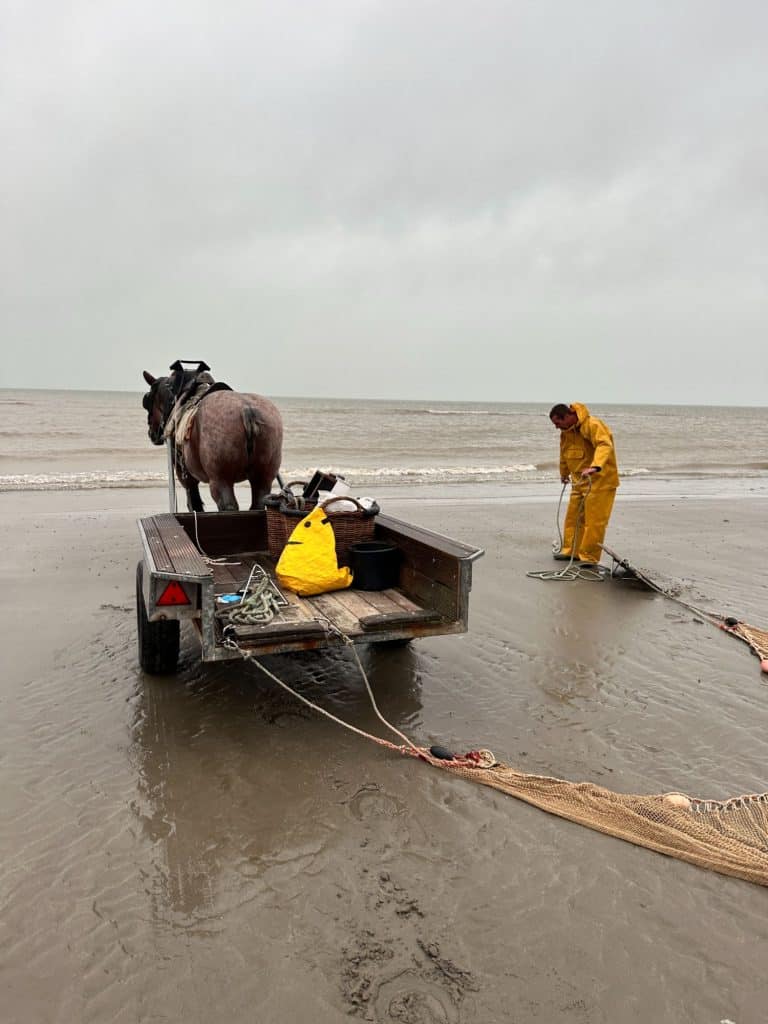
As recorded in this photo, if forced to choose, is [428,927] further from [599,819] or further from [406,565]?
[406,565]

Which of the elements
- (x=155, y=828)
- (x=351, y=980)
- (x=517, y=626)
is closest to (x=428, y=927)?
(x=351, y=980)

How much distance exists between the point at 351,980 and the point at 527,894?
79 centimetres

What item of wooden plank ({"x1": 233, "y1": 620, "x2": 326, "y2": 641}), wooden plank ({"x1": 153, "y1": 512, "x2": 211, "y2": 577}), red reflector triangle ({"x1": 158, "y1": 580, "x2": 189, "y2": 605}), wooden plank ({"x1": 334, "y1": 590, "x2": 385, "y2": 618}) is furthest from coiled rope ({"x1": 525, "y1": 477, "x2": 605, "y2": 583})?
red reflector triangle ({"x1": 158, "y1": 580, "x2": 189, "y2": 605})

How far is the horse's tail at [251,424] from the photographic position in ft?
22.5

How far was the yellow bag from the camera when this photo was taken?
4.57 meters

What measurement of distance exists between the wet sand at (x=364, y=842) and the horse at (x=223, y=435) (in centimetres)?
209

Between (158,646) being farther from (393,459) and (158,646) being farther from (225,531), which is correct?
(393,459)

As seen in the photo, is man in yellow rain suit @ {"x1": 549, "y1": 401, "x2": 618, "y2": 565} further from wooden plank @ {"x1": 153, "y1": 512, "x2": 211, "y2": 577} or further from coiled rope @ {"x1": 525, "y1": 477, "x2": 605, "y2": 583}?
wooden plank @ {"x1": 153, "y1": 512, "x2": 211, "y2": 577}

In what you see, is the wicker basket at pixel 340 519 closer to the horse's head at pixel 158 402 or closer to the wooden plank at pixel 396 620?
the wooden plank at pixel 396 620


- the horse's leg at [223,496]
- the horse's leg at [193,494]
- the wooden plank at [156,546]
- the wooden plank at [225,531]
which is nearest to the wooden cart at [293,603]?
the wooden plank at [156,546]

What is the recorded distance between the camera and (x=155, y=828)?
2.99 metres

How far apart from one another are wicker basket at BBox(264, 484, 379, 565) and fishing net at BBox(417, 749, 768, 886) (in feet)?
6.24

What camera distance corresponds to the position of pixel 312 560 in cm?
458

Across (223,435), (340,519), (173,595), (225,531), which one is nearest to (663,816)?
(173,595)
